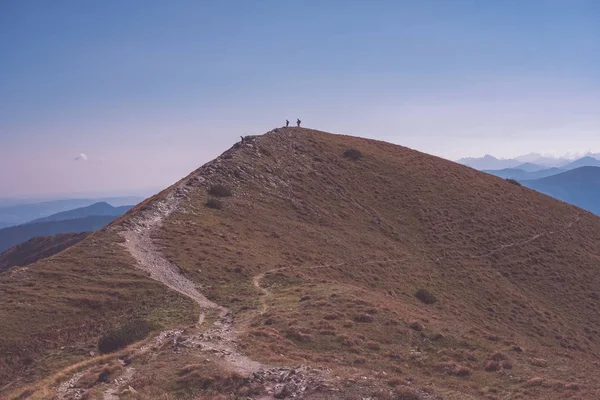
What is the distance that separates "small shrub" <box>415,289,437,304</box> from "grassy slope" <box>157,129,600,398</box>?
93 centimetres

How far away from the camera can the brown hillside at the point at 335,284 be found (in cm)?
1962

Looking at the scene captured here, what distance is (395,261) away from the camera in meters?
54.8

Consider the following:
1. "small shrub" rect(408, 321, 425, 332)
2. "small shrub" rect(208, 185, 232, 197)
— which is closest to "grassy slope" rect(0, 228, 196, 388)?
"small shrub" rect(408, 321, 425, 332)

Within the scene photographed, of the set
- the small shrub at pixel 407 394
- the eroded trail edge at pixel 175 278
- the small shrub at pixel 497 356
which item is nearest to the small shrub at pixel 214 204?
the eroded trail edge at pixel 175 278

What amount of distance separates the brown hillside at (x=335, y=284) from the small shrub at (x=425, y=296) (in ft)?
0.78

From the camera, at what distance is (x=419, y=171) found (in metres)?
86.9

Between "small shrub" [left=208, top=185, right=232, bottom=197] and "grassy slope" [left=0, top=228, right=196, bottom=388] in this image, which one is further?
"small shrub" [left=208, top=185, right=232, bottom=197]

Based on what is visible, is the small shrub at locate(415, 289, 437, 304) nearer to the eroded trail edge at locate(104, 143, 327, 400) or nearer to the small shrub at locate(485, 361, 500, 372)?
the small shrub at locate(485, 361, 500, 372)

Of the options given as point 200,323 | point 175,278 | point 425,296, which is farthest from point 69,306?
point 425,296

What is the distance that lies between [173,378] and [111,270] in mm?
19919

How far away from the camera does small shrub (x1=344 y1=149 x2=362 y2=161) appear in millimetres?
85312

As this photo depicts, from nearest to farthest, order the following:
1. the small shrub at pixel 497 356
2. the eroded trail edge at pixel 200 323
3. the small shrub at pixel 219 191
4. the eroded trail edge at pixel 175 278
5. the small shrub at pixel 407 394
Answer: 1. the small shrub at pixel 407 394
2. the eroded trail edge at pixel 200 323
3. the eroded trail edge at pixel 175 278
4. the small shrub at pixel 497 356
5. the small shrub at pixel 219 191

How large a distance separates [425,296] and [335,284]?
13.3 m

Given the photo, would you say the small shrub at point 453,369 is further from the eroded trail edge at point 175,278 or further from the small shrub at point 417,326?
the eroded trail edge at point 175,278
